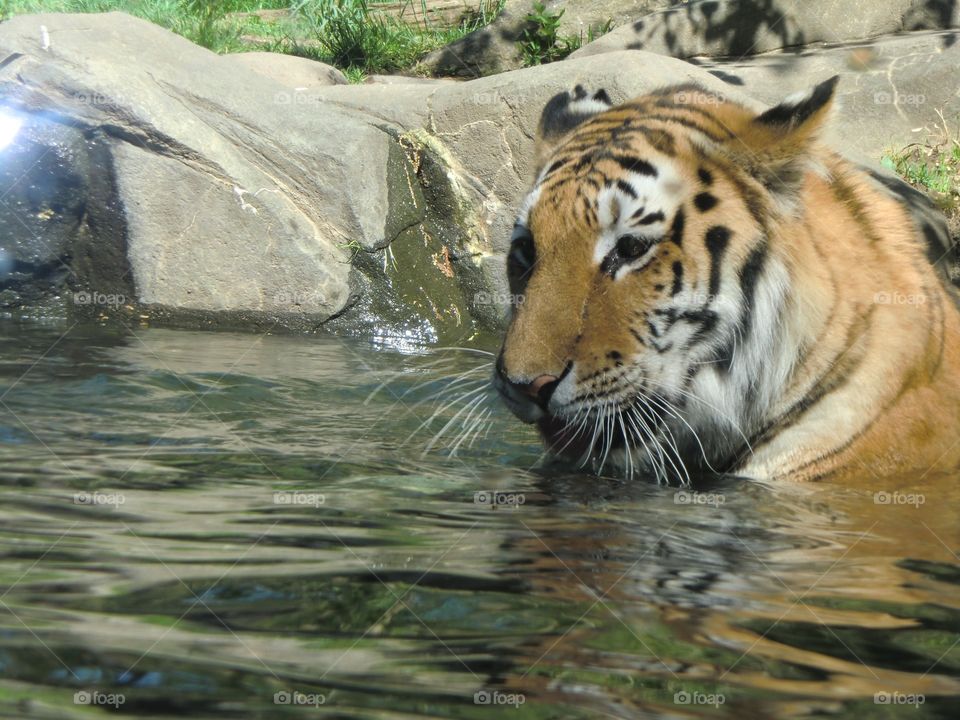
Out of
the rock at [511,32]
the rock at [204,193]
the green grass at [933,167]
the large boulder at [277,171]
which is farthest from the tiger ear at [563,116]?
the rock at [511,32]

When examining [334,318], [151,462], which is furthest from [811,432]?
[334,318]

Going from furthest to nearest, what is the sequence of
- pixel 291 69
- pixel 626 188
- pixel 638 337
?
pixel 291 69
pixel 626 188
pixel 638 337

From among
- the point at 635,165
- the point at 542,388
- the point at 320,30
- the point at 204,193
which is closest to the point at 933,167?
the point at 204,193

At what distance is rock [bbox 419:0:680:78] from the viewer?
10367mm

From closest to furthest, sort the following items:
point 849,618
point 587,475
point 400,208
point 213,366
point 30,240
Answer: point 849,618 → point 587,475 → point 213,366 → point 30,240 → point 400,208

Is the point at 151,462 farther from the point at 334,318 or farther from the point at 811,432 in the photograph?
the point at 334,318

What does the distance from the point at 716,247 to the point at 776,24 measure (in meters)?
6.65

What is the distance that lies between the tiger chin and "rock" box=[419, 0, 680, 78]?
7352 mm

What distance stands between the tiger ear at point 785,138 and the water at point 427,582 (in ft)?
2.86

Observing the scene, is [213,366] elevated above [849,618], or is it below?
below

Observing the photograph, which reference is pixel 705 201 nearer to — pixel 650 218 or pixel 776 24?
pixel 650 218

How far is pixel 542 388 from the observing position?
2963mm

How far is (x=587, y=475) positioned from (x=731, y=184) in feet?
3.07

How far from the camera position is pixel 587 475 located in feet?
11.1
